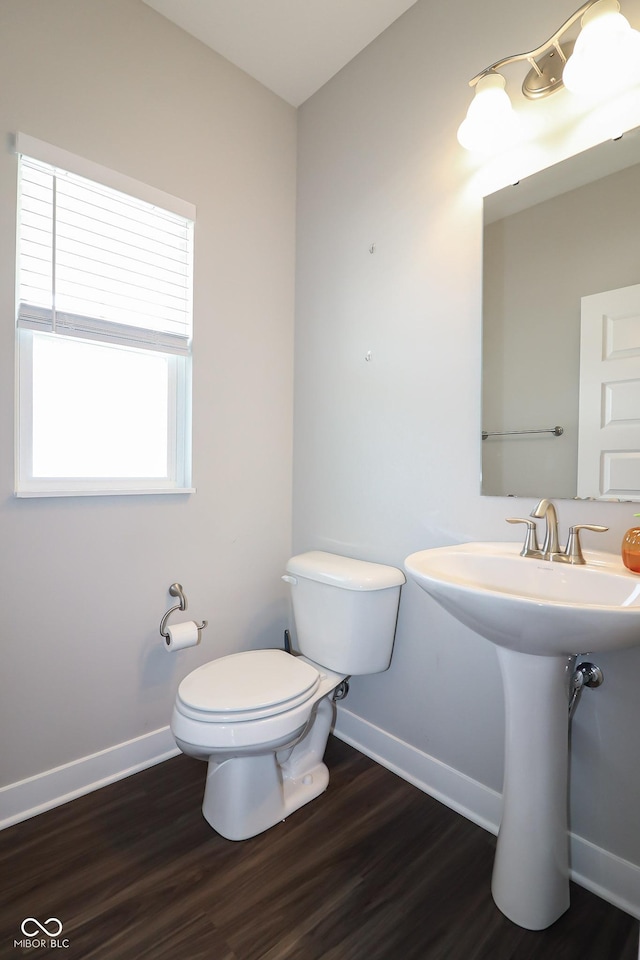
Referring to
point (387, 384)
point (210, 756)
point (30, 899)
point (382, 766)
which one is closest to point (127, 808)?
point (30, 899)

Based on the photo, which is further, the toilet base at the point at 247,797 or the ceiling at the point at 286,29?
the ceiling at the point at 286,29

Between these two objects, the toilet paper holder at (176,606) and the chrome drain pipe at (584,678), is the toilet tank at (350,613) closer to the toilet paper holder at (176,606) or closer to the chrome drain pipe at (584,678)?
the toilet paper holder at (176,606)

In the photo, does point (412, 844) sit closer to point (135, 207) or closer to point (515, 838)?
point (515, 838)

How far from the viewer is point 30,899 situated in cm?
119

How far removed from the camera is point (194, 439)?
5.95ft

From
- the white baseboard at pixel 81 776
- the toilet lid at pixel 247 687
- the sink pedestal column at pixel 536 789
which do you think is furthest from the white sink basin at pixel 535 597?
the white baseboard at pixel 81 776

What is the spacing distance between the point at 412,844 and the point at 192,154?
8.03 feet

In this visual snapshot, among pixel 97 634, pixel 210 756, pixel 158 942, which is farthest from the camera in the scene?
pixel 97 634

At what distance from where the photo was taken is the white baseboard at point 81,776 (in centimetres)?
145

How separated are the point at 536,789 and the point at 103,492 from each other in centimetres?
150

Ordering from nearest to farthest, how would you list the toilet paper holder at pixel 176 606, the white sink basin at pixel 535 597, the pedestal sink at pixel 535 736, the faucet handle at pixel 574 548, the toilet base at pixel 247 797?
the white sink basin at pixel 535 597 → the pedestal sink at pixel 535 736 → the faucet handle at pixel 574 548 → the toilet base at pixel 247 797 → the toilet paper holder at pixel 176 606

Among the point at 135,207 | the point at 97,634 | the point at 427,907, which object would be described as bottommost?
the point at 427,907

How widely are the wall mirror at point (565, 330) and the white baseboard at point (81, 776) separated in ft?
4.93

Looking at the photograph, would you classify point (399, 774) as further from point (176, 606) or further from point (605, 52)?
point (605, 52)
